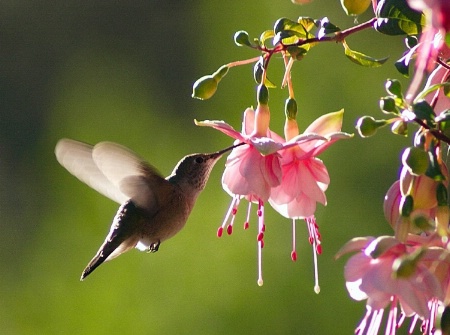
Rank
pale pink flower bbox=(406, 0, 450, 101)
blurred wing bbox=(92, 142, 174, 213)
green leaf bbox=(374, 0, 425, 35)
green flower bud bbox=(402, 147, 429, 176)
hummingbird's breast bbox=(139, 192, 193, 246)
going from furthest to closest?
hummingbird's breast bbox=(139, 192, 193, 246) < blurred wing bbox=(92, 142, 174, 213) < green leaf bbox=(374, 0, 425, 35) < green flower bud bbox=(402, 147, 429, 176) < pale pink flower bbox=(406, 0, 450, 101)

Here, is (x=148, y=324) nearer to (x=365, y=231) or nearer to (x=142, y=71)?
(x=365, y=231)

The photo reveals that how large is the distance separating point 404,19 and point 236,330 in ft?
5.65

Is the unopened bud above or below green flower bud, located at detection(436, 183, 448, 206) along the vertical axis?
above

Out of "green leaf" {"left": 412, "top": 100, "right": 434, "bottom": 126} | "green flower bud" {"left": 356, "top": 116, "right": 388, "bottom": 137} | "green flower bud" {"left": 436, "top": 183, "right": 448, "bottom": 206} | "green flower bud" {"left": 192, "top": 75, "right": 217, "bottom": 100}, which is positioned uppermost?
"green flower bud" {"left": 192, "top": 75, "right": 217, "bottom": 100}

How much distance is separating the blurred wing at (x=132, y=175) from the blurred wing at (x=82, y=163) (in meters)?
0.02

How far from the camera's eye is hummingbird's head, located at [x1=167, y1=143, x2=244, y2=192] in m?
1.35

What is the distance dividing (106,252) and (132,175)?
12 centimetres

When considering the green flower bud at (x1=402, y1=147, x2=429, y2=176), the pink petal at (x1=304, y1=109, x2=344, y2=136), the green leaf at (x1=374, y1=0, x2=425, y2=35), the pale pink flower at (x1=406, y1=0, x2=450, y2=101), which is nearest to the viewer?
the pale pink flower at (x1=406, y1=0, x2=450, y2=101)

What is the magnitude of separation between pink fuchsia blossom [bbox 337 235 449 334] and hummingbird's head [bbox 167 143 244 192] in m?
0.48

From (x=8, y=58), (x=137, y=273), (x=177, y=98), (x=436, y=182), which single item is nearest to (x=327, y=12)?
(x=177, y=98)

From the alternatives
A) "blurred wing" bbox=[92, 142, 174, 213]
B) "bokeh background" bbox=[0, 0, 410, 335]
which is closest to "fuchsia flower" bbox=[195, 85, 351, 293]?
"blurred wing" bbox=[92, 142, 174, 213]

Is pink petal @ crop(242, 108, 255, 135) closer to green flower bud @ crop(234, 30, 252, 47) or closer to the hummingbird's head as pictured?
green flower bud @ crop(234, 30, 252, 47)

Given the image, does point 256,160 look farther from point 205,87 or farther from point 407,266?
point 407,266

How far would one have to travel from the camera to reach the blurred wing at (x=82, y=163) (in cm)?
127
